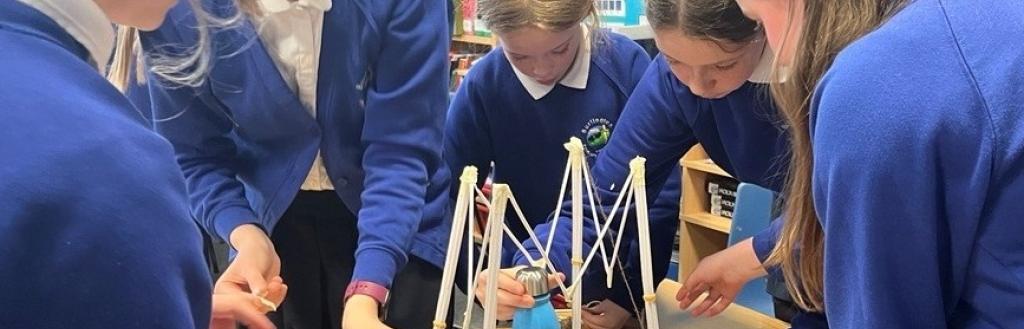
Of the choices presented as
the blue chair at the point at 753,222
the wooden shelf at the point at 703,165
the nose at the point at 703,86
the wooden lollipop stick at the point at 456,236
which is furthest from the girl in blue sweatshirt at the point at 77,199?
the wooden shelf at the point at 703,165

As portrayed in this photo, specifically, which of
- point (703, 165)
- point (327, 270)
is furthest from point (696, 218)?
point (327, 270)

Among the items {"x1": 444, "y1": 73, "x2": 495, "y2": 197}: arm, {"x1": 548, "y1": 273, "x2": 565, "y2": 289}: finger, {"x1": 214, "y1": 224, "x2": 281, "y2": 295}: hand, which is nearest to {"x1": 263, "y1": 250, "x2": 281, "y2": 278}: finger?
{"x1": 214, "y1": 224, "x2": 281, "y2": 295}: hand

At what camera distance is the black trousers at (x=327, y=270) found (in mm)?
1160

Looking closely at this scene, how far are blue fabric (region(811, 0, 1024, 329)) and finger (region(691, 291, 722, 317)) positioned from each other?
527 mm

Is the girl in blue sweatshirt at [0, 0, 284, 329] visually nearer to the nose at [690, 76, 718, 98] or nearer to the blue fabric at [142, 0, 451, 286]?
the blue fabric at [142, 0, 451, 286]

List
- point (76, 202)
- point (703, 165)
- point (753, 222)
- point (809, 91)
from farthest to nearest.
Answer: point (703, 165)
point (753, 222)
point (809, 91)
point (76, 202)

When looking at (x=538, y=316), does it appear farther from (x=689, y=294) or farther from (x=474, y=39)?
(x=474, y=39)

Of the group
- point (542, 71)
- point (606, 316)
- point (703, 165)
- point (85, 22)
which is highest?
point (85, 22)

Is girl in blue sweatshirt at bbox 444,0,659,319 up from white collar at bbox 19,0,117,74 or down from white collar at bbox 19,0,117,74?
down

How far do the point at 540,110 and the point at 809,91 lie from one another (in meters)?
0.79

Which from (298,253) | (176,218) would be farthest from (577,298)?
(176,218)

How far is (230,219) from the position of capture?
1.10 metres

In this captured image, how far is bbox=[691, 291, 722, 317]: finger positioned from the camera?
3.79 feet

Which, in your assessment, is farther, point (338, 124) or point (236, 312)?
point (338, 124)
